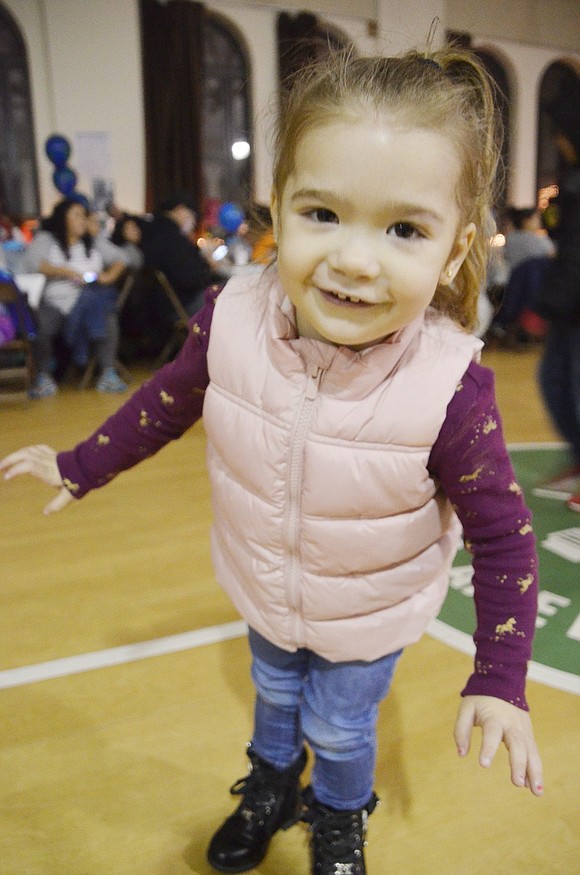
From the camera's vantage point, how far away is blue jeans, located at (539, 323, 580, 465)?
8.20 ft

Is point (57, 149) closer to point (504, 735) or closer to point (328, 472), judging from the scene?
point (328, 472)

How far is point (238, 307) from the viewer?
0.95m

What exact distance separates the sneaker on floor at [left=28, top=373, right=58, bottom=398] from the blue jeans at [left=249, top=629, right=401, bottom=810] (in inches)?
139

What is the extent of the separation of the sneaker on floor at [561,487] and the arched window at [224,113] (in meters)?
5.55

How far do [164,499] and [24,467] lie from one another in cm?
146

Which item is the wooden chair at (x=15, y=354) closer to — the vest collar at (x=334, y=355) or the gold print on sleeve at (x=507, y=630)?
the vest collar at (x=334, y=355)

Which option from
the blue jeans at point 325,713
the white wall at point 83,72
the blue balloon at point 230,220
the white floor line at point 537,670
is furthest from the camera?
the white wall at point 83,72

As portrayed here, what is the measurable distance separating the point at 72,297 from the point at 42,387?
58cm

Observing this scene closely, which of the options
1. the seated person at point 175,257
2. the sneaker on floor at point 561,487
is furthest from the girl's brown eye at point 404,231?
the seated person at point 175,257

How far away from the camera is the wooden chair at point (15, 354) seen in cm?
398

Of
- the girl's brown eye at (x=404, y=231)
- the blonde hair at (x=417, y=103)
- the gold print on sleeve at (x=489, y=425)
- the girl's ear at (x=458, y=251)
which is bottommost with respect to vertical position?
the gold print on sleeve at (x=489, y=425)

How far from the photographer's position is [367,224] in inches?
28.4

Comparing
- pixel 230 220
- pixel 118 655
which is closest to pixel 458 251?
pixel 118 655

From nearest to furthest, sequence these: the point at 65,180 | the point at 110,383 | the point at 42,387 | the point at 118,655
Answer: the point at 118,655
the point at 42,387
the point at 110,383
the point at 65,180
